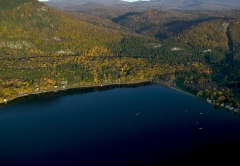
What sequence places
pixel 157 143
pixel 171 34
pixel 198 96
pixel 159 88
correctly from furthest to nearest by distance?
pixel 171 34
pixel 159 88
pixel 198 96
pixel 157 143

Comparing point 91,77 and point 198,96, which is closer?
point 198,96

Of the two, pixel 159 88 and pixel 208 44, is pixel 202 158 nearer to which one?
pixel 159 88

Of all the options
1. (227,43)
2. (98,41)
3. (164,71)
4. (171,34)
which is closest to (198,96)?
(164,71)

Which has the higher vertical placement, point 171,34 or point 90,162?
point 171,34

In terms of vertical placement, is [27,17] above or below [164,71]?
above

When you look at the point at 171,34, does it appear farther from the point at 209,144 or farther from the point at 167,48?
the point at 209,144

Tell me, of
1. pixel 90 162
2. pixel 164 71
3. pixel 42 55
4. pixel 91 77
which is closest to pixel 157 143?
pixel 90 162

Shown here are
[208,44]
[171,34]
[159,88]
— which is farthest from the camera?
[171,34]

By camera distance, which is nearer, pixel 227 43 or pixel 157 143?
pixel 157 143

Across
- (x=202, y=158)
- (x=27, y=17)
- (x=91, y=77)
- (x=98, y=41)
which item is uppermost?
(x=27, y=17)
